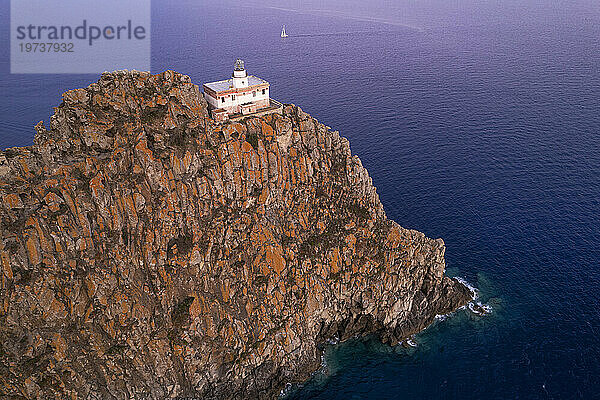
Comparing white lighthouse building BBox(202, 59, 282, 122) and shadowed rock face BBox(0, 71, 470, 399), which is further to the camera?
white lighthouse building BBox(202, 59, 282, 122)

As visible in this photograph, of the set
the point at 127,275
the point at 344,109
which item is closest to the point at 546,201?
the point at 344,109

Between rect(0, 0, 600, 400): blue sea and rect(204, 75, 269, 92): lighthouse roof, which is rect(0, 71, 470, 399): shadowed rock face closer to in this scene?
rect(204, 75, 269, 92): lighthouse roof

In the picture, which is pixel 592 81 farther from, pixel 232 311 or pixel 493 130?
pixel 232 311

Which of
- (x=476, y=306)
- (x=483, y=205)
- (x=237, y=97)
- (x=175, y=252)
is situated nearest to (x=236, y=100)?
(x=237, y=97)

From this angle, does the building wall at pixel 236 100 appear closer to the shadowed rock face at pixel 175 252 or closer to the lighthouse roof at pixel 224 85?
the lighthouse roof at pixel 224 85

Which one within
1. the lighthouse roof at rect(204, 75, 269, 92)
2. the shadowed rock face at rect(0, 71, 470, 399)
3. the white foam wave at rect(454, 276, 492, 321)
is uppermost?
the lighthouse roof at rect(204, 75, 269, 92)

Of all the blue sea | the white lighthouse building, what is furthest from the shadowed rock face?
the blue sea

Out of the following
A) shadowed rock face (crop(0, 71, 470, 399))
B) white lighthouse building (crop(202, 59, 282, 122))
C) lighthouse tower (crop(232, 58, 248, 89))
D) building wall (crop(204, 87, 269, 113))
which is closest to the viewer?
shadowed rock face (crop(0, 71, 470, 399))
